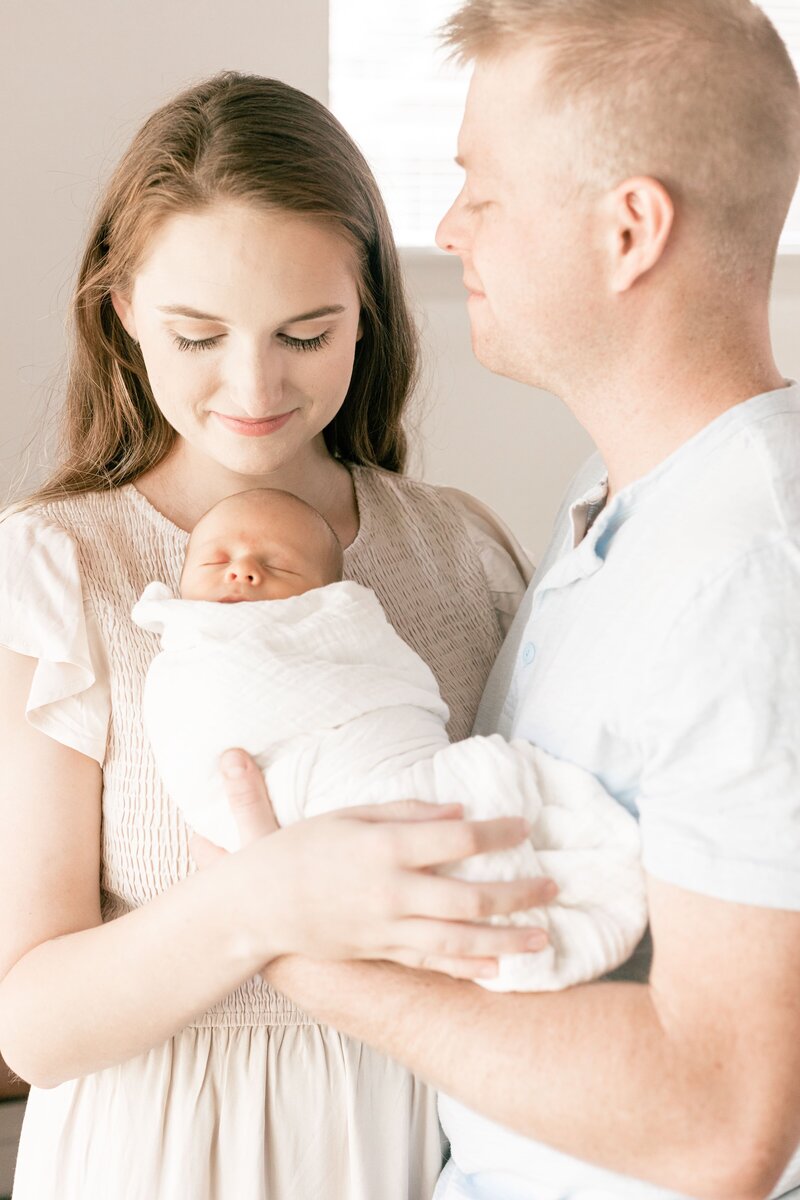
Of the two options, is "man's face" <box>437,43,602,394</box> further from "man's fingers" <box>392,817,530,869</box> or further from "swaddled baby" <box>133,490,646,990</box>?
"man's fingers" <box>392,817,530,869</box>

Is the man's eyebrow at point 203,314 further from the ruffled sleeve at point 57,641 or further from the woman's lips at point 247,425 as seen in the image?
the ruffled sleeve at point 57,641

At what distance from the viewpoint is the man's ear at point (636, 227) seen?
1.17 m

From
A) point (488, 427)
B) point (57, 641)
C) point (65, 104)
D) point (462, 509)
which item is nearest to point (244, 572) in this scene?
point (57, 641)

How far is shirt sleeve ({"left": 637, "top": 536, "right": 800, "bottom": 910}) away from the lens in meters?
0.99

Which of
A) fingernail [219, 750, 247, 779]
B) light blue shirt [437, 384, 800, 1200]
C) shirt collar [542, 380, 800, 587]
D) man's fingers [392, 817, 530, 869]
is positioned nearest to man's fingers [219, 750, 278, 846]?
fingernail [219, 750, 247, 779]

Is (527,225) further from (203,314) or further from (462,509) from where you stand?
(462,509)

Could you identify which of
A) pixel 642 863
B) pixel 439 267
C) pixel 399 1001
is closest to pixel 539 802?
pixel 642 863

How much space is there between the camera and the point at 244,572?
1.37 m

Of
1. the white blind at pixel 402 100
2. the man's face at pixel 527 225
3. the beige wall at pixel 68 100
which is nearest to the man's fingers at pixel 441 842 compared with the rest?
the man's face at pixel 527 225

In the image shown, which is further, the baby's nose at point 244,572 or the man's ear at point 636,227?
the baby's nose at point 244,572

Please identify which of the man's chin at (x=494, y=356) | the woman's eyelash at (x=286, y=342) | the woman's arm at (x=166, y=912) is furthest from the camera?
the woman's eyelash at (x=286, y=342)

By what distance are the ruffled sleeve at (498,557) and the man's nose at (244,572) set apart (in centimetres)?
47

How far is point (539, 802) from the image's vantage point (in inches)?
46.1

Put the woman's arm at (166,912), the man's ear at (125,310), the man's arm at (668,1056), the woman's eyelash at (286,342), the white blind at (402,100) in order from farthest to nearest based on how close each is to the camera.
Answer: the white blind at (402,100)
the man's ear at (125,310)
the woman's eyelash at (286,342)
the woman's arm at (166,912)
the man's arm at (668,1056)
